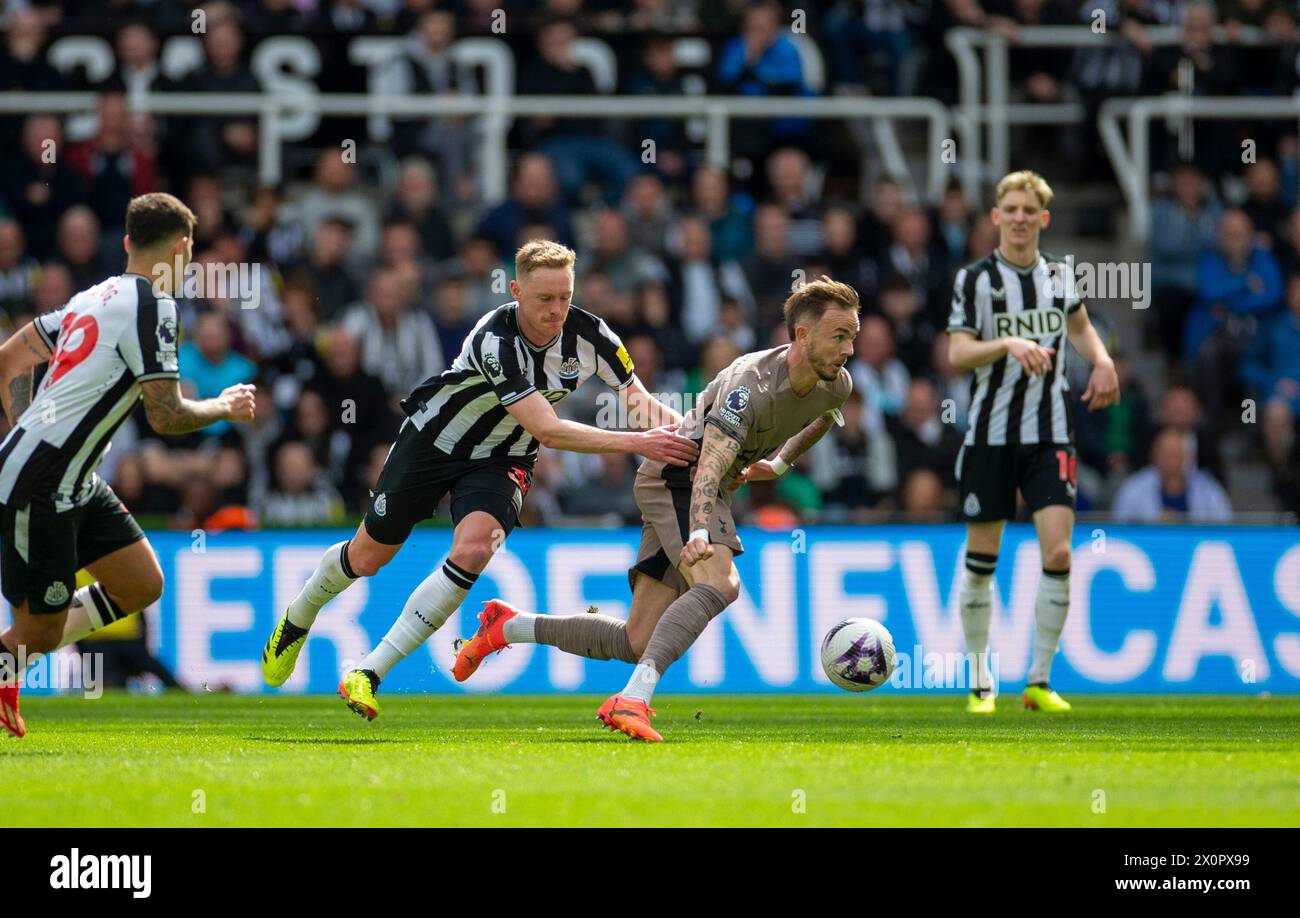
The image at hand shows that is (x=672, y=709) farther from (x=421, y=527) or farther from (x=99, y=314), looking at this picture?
(x=99, y=314)

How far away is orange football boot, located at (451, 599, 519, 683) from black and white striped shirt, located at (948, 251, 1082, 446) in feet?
9.32

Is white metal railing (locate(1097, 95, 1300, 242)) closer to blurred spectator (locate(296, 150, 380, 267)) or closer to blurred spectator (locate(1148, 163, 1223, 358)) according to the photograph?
blurred spectator (locate(1148, 163, 1223, 358))

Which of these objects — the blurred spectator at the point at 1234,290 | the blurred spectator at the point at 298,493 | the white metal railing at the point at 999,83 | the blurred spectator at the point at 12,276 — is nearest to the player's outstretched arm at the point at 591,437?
the blurred spectator at the point at 298,493

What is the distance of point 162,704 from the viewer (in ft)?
35.5

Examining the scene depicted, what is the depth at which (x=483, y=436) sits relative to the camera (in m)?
8.45

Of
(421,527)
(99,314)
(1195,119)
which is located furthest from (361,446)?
(1195,119)

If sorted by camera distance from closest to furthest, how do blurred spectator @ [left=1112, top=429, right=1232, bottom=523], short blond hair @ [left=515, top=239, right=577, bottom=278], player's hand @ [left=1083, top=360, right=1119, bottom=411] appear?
short blond hair @ [left=515, top=239, right=577, bottom=278]
player's hand @ [left=1083, top=360, right=1119, bottom=411]
blurred spectator @ [left=1112, top=429, right=1232, bottom=523]

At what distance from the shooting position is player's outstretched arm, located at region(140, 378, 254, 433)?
23.5 ft

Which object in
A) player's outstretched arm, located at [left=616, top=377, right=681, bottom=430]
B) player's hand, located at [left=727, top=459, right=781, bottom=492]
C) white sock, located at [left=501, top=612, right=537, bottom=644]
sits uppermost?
player's outstretched arm, located at [left=616, top=377, right=681, bottom=430]

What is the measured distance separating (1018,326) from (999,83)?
6802mm

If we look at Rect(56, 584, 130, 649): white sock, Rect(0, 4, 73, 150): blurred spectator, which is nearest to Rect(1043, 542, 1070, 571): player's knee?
Rect(56, 584, 130, 649): white sock

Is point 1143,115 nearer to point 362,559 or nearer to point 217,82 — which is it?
point 217,82

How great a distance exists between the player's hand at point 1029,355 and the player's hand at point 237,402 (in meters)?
3.80
